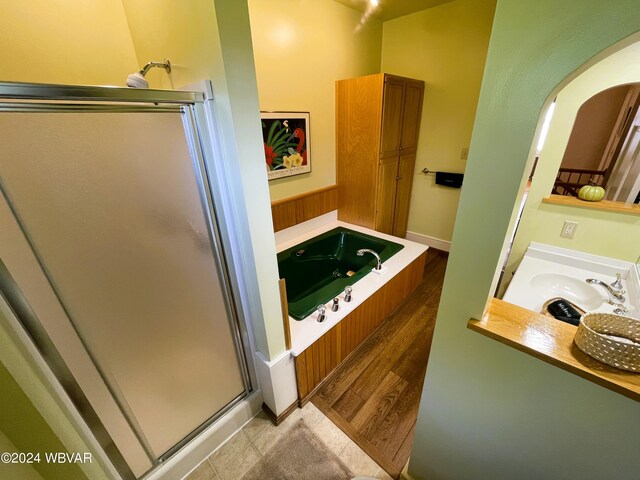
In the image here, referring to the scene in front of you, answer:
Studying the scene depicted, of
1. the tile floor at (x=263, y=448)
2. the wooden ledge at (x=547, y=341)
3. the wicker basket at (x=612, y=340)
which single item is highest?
the wicker basket at (x=612, y=340)

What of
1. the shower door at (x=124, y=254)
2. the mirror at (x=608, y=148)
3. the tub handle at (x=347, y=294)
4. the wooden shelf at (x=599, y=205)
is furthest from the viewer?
the tub handle at (x=347, y=294)

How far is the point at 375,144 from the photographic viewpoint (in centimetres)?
258

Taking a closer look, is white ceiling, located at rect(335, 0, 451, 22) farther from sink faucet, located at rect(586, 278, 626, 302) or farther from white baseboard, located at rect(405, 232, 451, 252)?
sink faucet, located at rect(586, 278, 626, 302)

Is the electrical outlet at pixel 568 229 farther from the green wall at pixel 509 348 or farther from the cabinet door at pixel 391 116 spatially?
the cabinet door at pixel 391 116

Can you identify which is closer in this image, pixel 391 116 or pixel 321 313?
pixel 321 313

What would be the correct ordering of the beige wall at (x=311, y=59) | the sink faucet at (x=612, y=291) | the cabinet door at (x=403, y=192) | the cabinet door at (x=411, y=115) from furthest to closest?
the cabinet door at (x=403, y=192) → the cabinet door at (x=411, y=115) → the beige wall at (x=311, y=59) → the sink faucet at (x=612, y=291)

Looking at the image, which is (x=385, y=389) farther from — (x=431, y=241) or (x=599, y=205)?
(x=431, y=241)

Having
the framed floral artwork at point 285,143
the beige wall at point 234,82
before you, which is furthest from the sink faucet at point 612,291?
the framed floral artwork at point 285,143

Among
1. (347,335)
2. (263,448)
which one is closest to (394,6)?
(347,335)

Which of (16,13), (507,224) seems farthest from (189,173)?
(16,13)

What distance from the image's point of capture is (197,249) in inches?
41.4

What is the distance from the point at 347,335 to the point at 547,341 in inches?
48.8

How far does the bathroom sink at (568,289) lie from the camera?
3.99ft

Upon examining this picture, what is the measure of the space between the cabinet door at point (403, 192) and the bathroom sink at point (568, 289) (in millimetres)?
1921
